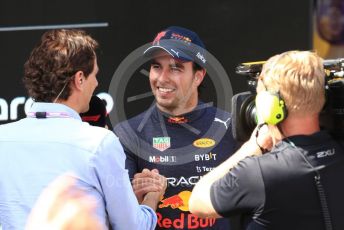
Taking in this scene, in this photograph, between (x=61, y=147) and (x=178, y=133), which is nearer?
(x=61, y=147)

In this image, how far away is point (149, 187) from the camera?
1.99 meters

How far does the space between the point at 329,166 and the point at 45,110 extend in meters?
0.80

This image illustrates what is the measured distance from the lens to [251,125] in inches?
72.7

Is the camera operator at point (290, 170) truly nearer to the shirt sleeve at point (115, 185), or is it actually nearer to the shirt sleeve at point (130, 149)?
the shirt sleeve at point (115, 185)

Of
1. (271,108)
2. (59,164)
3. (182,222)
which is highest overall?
(271,108)

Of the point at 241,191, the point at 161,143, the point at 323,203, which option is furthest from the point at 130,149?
the point at 323,203

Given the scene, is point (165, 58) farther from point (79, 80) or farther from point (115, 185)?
point (115, 185)

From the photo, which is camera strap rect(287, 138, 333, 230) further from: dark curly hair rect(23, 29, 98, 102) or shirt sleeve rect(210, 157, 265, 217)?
dark curly hair rect(23, 29, 98, 102)

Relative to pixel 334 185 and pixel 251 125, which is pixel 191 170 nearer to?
pixel 251 125

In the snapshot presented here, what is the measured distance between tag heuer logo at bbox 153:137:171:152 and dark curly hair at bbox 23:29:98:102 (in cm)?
68

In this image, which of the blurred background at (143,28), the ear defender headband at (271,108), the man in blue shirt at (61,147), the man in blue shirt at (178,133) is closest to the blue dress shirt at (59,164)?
the man in blue shirt at (61,147)

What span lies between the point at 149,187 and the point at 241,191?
50 cm

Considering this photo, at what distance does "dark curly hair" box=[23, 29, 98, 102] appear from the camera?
5.39ft

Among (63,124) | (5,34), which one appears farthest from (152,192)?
(5,34)
